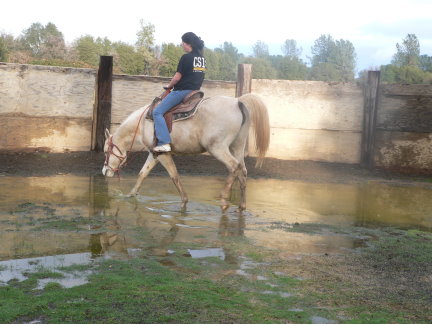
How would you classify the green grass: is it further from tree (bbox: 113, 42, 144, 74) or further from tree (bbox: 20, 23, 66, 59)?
tree (bbox: 20, 23, 66, 59)

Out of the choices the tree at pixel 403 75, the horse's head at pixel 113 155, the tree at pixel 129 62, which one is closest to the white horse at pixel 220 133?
the horse's head at pixel 113 155

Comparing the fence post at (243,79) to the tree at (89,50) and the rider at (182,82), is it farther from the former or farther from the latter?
Answer: the tree at (89,50)

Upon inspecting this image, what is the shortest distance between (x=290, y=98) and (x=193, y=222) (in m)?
6.43

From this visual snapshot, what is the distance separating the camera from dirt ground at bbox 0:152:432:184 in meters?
10.8

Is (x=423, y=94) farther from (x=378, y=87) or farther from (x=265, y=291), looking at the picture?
(x=265, y=291)

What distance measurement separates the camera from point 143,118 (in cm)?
857

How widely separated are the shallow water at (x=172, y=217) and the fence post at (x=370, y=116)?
1613 mm

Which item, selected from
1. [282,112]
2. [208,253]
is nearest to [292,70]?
[282,112]

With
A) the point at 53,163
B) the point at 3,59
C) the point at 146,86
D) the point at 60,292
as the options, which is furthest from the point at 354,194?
the point at 3,59

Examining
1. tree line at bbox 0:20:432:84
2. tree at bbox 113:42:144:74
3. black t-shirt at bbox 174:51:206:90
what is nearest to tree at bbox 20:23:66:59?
tree line at bbox 0:20:432:84

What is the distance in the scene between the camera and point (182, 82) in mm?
8219

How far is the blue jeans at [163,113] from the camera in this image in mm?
8195

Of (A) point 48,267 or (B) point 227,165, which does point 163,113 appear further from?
(A) point 48,267

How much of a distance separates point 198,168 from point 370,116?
4.11 m
